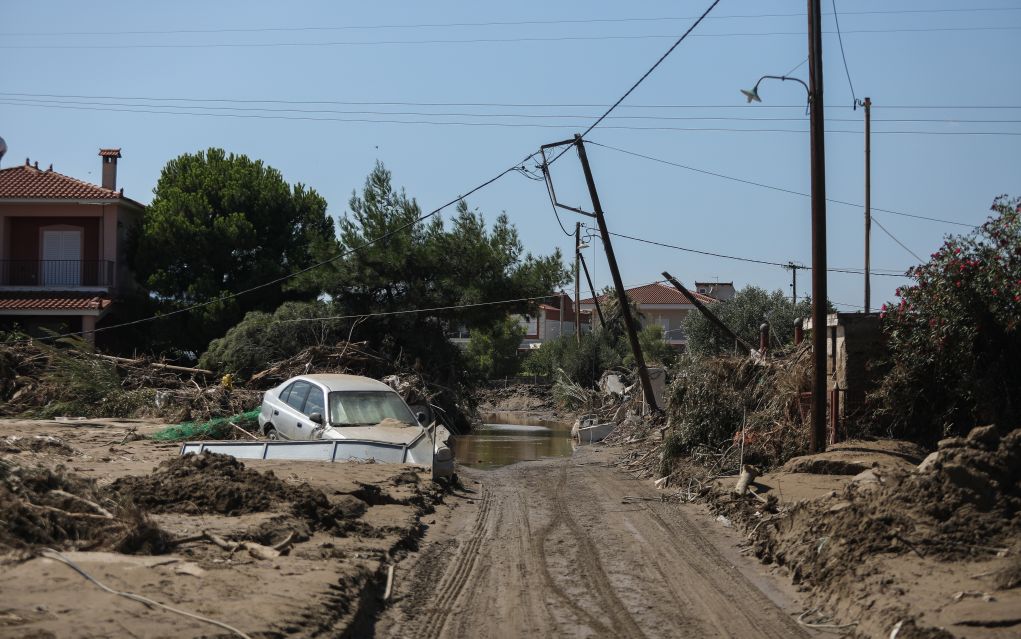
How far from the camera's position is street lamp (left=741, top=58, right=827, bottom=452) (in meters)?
14.2

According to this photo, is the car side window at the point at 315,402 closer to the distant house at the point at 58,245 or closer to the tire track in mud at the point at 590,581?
the tire track in mud at the point at 590,581

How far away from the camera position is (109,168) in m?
36.4

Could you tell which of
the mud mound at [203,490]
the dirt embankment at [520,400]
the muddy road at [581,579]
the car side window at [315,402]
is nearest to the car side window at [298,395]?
the car side window at [315,402]

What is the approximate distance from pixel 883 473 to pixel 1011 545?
224cm

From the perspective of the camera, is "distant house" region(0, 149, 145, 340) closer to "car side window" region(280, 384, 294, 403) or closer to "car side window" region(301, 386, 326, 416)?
"car side window" region(280, 384, 294, 403)

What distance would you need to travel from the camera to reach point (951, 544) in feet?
25.7

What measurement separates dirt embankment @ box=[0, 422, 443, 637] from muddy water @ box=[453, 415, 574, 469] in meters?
9.30

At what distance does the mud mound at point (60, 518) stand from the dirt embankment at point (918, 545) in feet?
17.3

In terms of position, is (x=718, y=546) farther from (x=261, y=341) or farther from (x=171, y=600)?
(x=261, y=341)

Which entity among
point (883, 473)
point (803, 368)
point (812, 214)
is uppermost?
point (812, 214)

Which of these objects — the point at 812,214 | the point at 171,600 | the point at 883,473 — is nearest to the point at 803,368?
the point at 812,214

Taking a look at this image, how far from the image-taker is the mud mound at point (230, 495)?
9.19 m

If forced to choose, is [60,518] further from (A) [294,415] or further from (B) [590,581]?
(A) [294,415]

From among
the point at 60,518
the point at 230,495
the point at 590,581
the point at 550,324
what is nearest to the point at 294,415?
the point at 230,495
